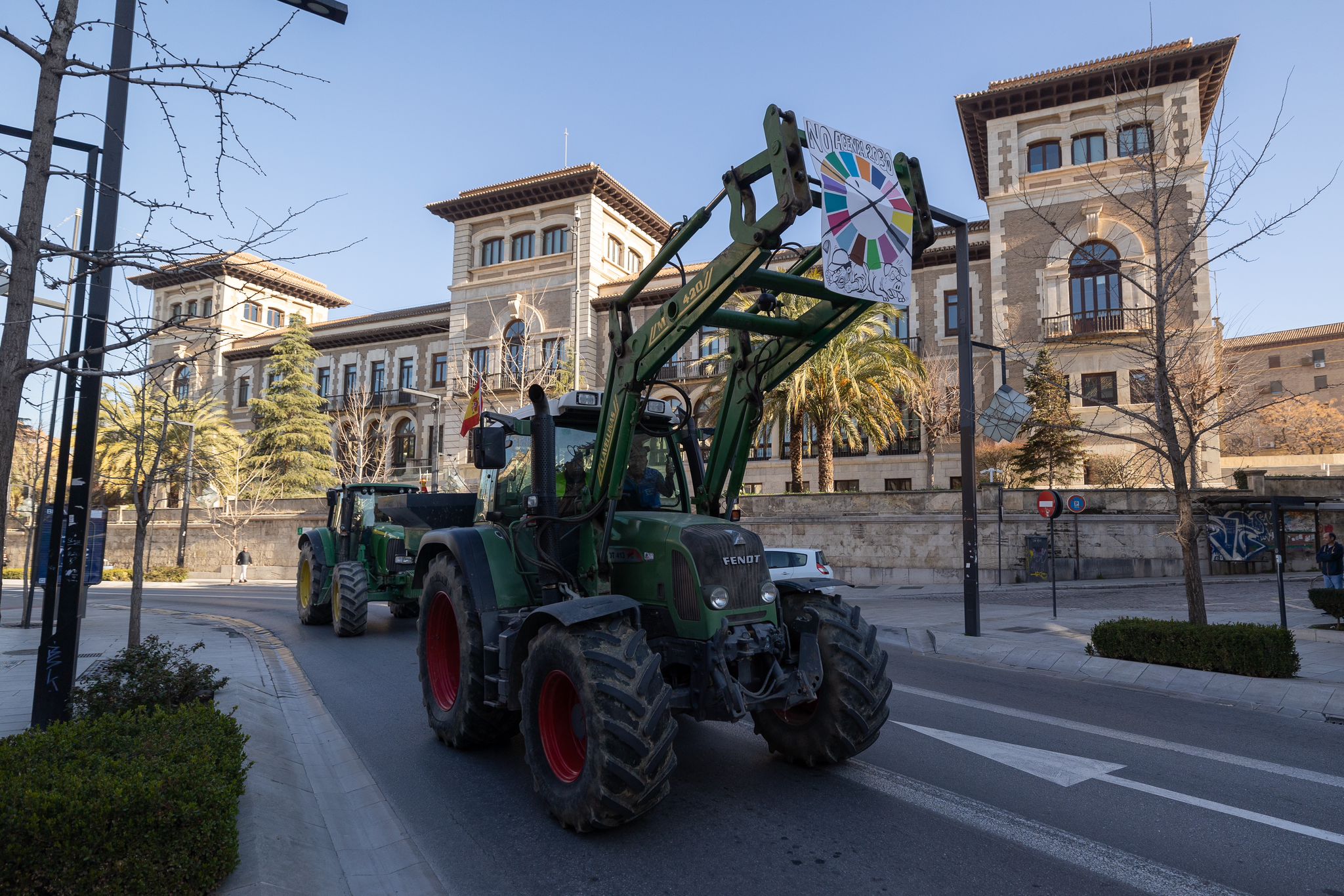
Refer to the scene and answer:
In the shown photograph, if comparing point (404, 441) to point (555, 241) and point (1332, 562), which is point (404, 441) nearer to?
point (555, 241)

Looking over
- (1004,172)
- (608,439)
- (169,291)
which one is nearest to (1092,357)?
(1004,172)

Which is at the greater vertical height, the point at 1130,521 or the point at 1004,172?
the point at 1004,172

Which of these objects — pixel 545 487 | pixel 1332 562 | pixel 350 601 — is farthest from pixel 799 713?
pixel 1332 562

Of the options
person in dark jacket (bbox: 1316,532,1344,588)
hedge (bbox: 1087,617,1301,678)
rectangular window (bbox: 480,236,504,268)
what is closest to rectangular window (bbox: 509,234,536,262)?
rectangular window (bbox: 480,236,504,268)

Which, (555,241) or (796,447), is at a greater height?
(555,241)

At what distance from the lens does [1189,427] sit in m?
10.4

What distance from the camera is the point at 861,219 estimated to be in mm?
4758

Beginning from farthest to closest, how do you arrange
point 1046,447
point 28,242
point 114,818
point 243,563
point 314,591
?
point 243,563, point 1046,447, point 314,591, point 28,242, point 114,818

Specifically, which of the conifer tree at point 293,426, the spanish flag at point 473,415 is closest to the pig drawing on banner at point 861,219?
the spanish flag at point 473,415

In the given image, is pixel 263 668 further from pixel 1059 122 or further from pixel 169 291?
pixel 169 291

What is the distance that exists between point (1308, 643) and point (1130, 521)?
36.3 feet

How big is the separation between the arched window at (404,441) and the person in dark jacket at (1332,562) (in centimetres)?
4308

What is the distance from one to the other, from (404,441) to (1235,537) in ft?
138

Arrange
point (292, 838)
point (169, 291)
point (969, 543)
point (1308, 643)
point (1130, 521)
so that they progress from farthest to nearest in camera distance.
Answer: point (169, 291), point (1130, 521), point (969, 543), point (1308, 643), point (292, 838)
